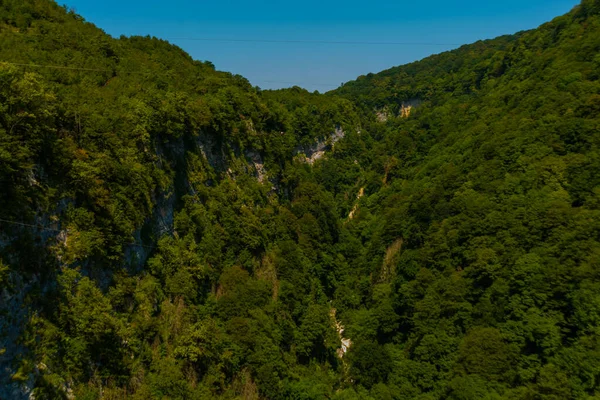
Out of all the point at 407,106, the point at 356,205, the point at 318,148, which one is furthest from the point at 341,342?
the point at 407,106

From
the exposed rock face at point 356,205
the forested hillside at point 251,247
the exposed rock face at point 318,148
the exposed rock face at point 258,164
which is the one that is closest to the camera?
the forested hillside at point 251,247

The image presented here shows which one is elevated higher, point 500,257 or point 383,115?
point 383,115

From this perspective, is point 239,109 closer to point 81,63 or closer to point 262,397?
point 81,63

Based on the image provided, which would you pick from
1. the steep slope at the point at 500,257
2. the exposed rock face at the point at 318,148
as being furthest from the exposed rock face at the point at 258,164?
the exposed rock face at the point at 318,148

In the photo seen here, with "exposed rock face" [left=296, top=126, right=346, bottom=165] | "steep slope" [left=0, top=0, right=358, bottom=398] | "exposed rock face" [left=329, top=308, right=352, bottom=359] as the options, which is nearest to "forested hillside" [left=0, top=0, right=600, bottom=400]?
"steep slope" [left=0, top=0, right=358, bottom=398]

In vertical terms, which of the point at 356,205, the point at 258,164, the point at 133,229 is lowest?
the point at 356,205

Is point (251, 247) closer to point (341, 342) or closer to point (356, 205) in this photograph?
point (341, 342)

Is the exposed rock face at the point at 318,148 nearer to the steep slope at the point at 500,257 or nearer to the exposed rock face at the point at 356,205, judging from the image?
the exposed rock face at the point at 356,205

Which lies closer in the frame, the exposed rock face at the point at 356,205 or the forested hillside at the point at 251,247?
the forested hillside at the point at 251,247

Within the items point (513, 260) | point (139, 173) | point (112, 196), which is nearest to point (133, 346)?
point (112, 196)
